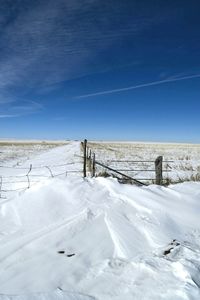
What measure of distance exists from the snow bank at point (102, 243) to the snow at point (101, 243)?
12mm

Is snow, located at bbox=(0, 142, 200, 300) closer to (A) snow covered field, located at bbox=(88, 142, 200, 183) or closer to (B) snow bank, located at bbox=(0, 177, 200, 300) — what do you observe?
(B) snow bank, located at bbox=(0, 177, 200, 300)

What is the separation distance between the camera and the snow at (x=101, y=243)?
3635 mm

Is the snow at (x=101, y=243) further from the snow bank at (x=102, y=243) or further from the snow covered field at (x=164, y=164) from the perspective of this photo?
the snow covered field at (x=164, y=164)

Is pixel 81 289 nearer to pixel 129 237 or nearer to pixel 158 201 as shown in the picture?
pixel 129 237

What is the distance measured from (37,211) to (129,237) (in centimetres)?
269

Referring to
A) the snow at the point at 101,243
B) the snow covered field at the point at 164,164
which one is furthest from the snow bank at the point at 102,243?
the snow covered field at the point at 164,164

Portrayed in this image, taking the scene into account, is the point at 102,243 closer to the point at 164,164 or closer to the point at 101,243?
the point at 101,243

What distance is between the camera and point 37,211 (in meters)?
6.91

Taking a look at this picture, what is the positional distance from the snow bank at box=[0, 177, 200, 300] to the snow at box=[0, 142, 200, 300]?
0.04 ft

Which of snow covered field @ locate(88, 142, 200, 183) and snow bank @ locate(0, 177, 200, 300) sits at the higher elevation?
snow covered field @ locate(88, 142, 200, 183)

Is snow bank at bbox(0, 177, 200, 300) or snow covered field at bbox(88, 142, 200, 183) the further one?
snow covered field at bbox(88, 142, 200, 183)

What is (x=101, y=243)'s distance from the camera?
5.05 metres

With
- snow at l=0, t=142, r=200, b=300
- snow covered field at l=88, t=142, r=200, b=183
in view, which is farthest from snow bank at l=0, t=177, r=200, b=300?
snow covered field at l=88, t=142, r=200, b=183

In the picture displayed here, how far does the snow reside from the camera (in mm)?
3635
